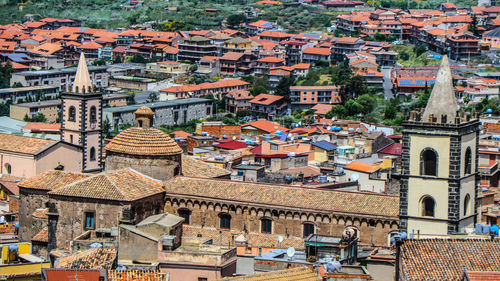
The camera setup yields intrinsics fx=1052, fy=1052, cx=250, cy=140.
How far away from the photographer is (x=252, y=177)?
57.4 meters

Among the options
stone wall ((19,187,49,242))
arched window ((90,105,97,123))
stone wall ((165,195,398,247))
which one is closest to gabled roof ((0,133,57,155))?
arched window ((90,105,97,123))

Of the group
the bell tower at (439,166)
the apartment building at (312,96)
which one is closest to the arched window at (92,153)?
the bell tower at (439,166)

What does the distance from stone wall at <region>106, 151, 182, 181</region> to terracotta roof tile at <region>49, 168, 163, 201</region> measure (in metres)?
1.30

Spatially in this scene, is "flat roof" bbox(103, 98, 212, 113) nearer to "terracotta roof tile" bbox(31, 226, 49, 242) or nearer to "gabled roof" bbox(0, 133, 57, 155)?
"gabled roof" bbox(0, 133, 57, 155)

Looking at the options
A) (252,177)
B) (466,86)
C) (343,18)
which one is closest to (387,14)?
(343,18)

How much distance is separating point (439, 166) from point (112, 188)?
13174mm

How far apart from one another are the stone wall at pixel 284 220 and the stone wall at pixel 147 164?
1.44 meters

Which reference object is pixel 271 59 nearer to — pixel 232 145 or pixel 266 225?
pixel 232 145

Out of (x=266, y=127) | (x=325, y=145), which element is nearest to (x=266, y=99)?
(x=266, y=127)

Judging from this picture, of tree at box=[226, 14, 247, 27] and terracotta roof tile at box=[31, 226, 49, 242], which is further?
tree at box=[226, 14, 247, 27]

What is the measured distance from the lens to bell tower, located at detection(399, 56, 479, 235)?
126 ft

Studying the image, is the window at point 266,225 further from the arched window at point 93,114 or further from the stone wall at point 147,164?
the arched window at point 93,114

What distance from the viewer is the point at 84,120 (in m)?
64.6

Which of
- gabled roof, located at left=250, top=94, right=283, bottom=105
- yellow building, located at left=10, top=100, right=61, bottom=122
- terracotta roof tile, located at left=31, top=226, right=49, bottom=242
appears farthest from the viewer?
gabled roof, located at left=250, top=94, right=283, bottom=105
